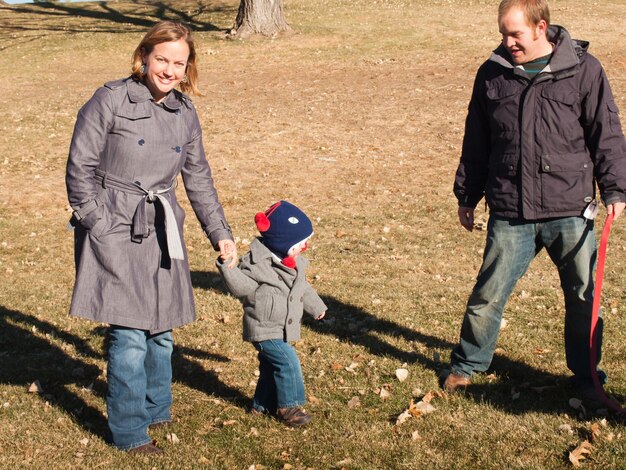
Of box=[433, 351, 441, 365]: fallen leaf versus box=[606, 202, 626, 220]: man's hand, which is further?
box=[433, 351, 441, 365]: fallen leaf

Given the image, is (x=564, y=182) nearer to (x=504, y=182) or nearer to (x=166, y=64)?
(x=504, y=182)

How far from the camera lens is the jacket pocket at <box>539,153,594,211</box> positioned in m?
5.48

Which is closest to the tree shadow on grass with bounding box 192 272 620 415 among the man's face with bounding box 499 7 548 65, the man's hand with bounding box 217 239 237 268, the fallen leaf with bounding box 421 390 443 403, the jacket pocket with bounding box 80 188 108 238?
the fallen leaf with bounding box 421 390 443 403

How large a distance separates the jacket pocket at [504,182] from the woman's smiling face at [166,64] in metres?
2.07

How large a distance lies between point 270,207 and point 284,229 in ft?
0.83

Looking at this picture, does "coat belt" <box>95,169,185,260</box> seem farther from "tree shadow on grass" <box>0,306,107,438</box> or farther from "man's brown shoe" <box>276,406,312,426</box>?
"tree shadow on grass" <box>0,306,107,438</box>

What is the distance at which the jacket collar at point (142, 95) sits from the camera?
4.95 m

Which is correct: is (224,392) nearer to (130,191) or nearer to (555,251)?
(130,191)

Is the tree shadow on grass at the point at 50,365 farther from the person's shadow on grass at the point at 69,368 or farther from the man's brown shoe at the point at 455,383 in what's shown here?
the man's brown shoe at the point at 455,383

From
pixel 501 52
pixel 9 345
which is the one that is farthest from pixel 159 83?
pixel 9 345

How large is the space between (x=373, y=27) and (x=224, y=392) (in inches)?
831

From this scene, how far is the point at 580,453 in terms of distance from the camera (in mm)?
5102

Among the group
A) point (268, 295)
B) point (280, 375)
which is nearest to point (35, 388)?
point (280, 375)

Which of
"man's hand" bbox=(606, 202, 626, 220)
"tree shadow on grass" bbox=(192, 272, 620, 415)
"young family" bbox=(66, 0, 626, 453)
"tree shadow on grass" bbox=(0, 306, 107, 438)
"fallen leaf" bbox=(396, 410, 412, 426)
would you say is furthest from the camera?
"tree shadow on grass" bbox=(0, 306, 107, 438)
